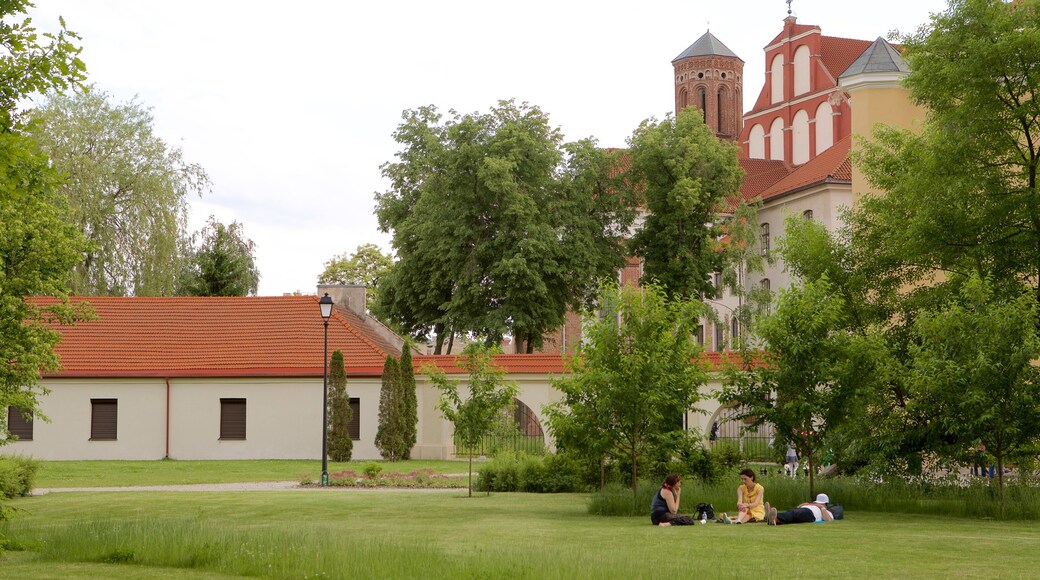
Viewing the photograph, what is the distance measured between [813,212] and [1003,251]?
42629 millimetres

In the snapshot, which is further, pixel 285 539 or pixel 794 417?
pixel 794 417

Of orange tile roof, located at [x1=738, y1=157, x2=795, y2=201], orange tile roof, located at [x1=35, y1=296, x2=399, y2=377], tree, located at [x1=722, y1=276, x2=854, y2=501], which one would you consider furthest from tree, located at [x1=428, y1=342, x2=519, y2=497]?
orange tile roof, located at [x1=738, y1=157, x2=795, y2=201]

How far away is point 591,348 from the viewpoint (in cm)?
2281

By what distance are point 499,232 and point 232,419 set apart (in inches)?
607

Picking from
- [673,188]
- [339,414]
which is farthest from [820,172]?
[339,414]

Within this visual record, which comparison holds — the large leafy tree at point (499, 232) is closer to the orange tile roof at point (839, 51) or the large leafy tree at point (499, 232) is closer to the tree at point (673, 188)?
the tree at point (673, 188)

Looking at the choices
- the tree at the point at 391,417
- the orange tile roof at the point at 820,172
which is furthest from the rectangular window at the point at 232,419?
the orange tile roof at the point at 820,172

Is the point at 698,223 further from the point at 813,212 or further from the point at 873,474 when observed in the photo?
the point at 873,474

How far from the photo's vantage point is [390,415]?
136 feet

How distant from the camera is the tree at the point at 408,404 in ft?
137

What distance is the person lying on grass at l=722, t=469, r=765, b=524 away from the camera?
802 inches

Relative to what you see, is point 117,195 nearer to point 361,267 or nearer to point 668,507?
point 361,267

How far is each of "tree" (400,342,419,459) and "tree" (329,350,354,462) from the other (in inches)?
70.8

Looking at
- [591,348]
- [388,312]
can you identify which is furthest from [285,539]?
[388,312]
